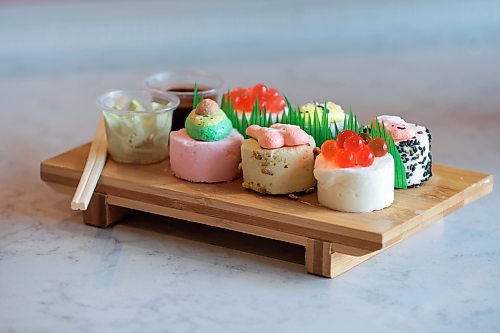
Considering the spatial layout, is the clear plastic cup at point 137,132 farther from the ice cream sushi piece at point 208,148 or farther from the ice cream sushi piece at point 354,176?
the ice cream sushi piece at point 354,176

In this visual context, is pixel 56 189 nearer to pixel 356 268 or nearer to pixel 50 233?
pixel 50 233

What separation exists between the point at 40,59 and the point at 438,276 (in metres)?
1.58

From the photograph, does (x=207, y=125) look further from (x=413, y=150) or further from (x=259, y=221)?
(x=413, y=150)

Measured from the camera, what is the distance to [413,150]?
1740 mm

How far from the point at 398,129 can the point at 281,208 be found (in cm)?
25

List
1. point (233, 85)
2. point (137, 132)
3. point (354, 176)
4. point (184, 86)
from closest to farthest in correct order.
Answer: point (354, 176), point (137, 132), point (184, 86), point (233, 85)

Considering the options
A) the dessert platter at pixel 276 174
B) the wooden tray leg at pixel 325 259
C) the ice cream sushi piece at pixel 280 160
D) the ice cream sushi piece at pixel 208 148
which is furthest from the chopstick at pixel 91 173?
the wooden tray leg at pixel 325 259

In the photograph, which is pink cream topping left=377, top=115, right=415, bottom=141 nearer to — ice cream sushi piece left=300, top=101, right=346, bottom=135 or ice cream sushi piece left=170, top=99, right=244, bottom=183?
ice cream sushi piece left=300, top=101, right=346, bottom=135

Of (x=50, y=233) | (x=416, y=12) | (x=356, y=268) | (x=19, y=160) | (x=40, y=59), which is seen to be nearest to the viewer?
(x=356, y=268)

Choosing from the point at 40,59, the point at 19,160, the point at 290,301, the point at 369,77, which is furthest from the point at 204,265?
the point at 40,59

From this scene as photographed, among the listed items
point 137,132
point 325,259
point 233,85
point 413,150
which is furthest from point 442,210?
point 233,85

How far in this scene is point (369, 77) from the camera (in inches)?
107

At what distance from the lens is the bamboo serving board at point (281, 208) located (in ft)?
5.23

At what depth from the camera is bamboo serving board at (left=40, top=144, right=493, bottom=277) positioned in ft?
5.23
